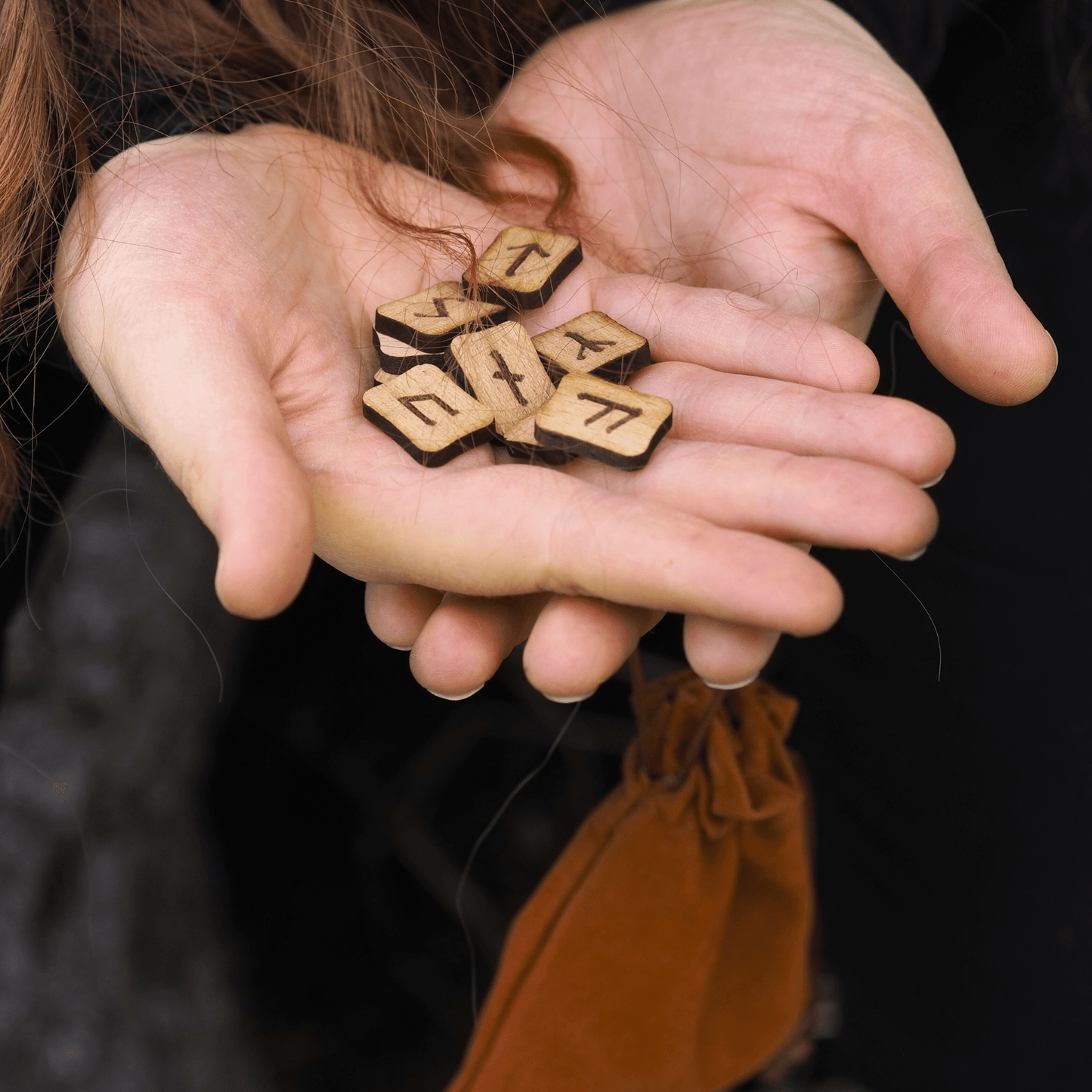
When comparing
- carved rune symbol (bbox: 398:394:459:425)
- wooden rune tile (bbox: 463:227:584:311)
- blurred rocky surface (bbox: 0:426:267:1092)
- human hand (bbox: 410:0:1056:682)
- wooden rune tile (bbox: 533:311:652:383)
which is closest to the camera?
human hand (bbox: 410:0:1056:682)

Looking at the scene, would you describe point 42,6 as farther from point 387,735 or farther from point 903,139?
point 387,735

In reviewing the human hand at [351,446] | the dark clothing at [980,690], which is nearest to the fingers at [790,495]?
the human hand at [351,446]

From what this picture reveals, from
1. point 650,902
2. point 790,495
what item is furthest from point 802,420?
point 650,902

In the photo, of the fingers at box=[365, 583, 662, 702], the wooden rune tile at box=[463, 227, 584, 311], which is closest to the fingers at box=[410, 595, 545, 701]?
the fingers at box=[365, 583, 662, 702]

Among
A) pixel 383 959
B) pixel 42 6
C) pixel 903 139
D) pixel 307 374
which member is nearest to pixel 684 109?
pixel 903 139

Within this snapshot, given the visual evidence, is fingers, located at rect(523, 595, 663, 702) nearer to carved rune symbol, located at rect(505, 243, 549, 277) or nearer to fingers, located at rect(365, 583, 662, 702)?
fingers, located at rect(365, 583, 662, 702)

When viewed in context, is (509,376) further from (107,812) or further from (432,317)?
(107,812)
